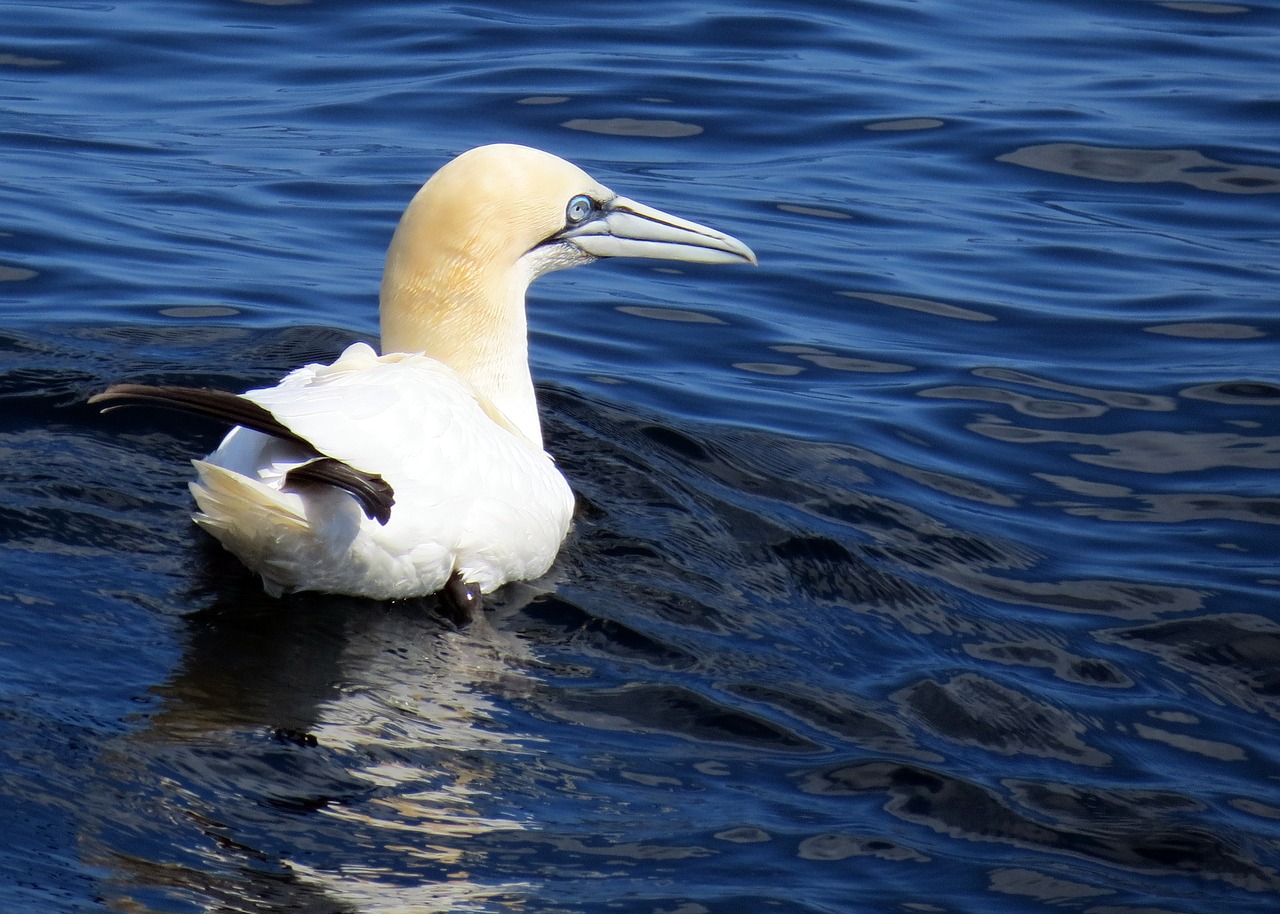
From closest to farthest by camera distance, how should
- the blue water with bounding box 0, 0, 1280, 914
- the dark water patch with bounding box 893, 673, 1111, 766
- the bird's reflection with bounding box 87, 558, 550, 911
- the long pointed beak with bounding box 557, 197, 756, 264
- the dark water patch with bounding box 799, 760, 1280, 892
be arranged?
the bird's reflection with bounding box 87, 558, 550, 911
the blue water with bounding box 0, 0, 1280, 914
the dark water patch with bounding box 799, 760, 1280, 892
the dark water patch with bounding box 893, 673, 1111, 766
the long pointed beak with bounding box 557, 197, 756, 264

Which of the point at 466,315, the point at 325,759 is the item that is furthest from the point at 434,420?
the point at 325,759

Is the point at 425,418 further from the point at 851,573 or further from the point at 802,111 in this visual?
the point at 802,111

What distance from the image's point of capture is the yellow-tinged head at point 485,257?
19.3ft

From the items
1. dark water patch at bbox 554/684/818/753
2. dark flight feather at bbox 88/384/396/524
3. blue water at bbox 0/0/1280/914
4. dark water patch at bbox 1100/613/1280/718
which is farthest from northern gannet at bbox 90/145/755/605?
dark water patch at bbox 1100/613/1280/718

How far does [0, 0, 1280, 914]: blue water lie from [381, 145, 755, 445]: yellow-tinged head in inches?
22.7

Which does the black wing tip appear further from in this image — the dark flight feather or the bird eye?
the bird eye

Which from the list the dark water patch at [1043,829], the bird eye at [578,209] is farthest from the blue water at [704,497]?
the bird eye at [578,209]

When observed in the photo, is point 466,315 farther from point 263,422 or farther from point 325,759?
point 325,759

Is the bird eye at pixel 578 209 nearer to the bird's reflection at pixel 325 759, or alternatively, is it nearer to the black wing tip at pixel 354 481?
the bird's reflection at pixel 325 759

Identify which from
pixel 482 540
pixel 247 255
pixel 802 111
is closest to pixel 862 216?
pixel 802 111

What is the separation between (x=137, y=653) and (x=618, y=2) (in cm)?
1018

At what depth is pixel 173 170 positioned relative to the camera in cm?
984

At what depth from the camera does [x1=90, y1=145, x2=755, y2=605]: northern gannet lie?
471 cm

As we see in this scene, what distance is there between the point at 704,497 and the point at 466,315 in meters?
1.01
